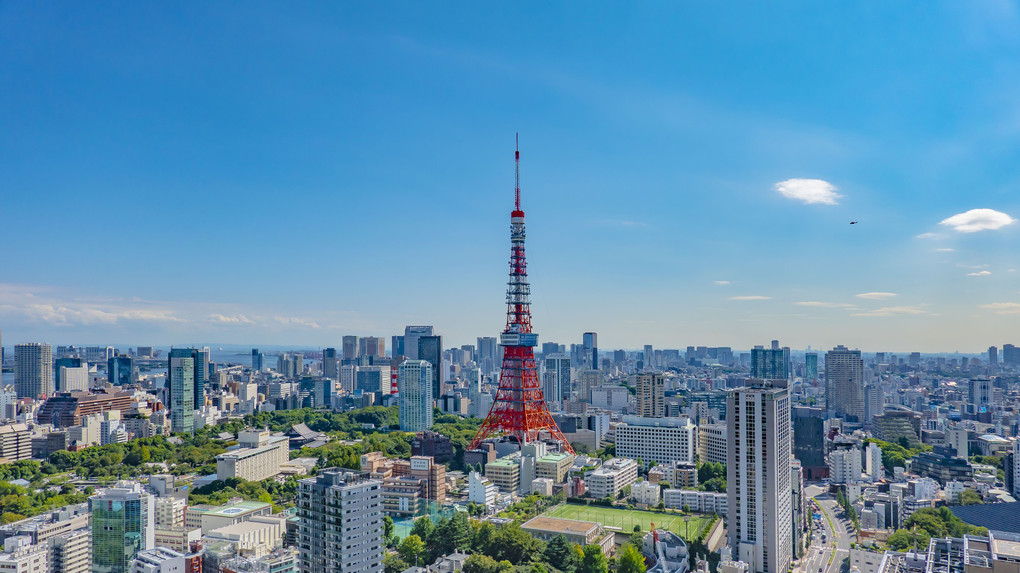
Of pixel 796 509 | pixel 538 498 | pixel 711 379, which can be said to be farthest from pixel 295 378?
pixel 796 509

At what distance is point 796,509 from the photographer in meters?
11.2

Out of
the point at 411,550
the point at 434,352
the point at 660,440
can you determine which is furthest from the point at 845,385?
the point at 411,550

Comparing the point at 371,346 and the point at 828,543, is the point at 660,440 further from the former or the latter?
the point at 371,346

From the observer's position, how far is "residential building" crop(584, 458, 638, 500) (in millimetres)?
13828

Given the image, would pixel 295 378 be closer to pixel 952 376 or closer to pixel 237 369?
pixel 237 369

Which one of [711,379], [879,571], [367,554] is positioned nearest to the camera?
[367,554]

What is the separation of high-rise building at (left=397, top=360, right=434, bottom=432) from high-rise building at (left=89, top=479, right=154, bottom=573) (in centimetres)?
1507

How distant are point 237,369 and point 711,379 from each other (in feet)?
102

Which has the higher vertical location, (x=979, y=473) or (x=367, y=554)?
(x=367, y=554)

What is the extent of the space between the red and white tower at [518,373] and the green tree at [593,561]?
7.79 meters

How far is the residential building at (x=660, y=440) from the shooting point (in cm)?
1672

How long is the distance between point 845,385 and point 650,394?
10517mm

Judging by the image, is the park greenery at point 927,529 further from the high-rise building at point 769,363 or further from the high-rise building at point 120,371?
the high-rise building at point 120,371

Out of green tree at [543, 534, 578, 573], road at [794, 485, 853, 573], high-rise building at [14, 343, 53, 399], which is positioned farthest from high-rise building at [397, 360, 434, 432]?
high-rise building at [14, 343, 53, 399]
